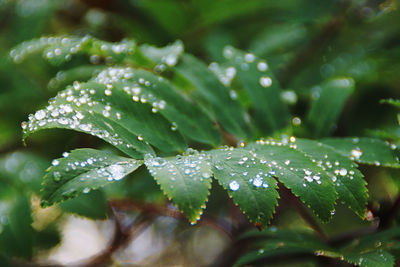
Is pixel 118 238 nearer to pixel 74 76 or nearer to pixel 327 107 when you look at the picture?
pixel 74 76

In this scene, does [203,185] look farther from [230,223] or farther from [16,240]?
[230,223]

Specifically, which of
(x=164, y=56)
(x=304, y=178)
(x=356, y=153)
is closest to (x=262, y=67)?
(x=164, y=56)

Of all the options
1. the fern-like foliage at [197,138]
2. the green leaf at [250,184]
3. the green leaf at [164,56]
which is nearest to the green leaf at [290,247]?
the fern-like foliage at [197,138]

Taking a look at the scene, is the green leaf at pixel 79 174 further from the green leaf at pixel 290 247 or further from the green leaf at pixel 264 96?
the green leaf at pixel 264 96

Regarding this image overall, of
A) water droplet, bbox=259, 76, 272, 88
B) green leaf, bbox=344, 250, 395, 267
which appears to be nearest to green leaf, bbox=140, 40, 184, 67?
water droplet, bbox=259, 76, 272, 88

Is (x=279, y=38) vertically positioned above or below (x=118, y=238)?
above

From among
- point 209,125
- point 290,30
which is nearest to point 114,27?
point 290,30

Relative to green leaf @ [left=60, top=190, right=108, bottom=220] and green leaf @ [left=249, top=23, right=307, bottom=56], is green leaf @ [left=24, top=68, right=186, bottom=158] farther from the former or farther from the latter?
green leaf @ [left=249, top=23, right=307, bottom=56]
